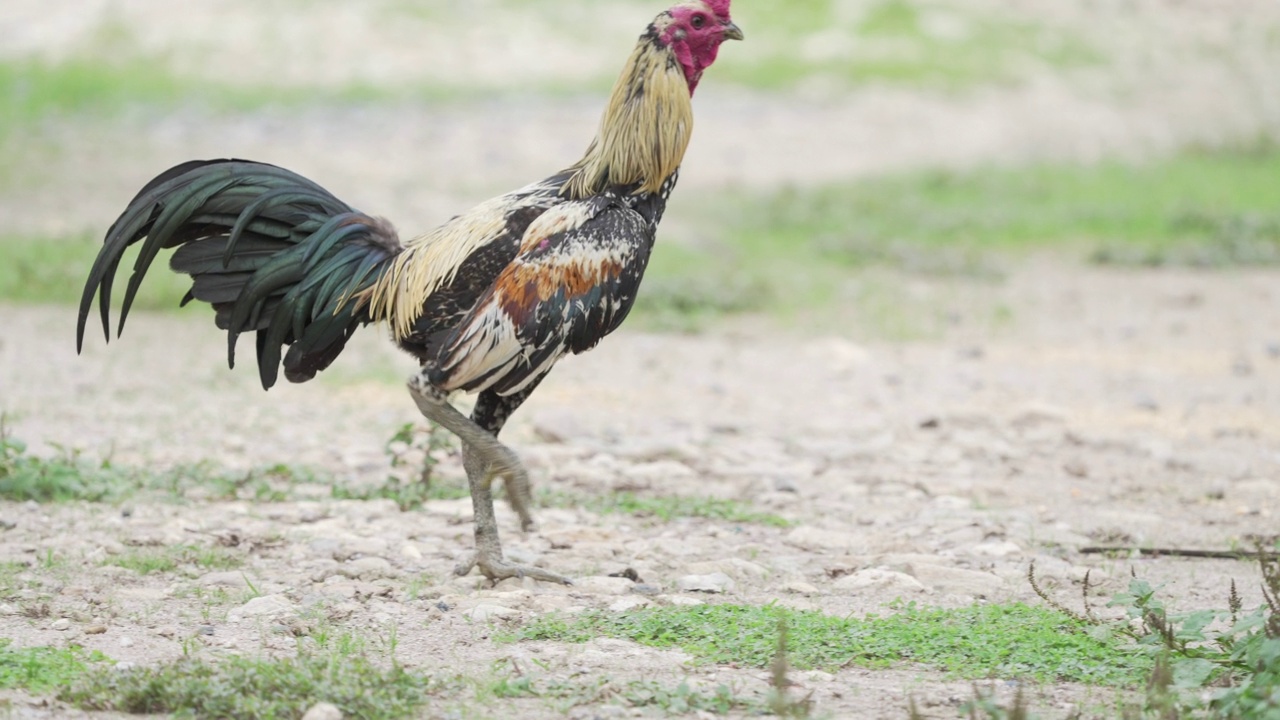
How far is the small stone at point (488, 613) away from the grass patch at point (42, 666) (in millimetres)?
1223

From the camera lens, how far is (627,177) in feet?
17.9

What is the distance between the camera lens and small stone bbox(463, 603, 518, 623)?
4922 millimetres

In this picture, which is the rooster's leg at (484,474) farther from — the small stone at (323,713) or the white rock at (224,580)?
the small stone at (323,713)

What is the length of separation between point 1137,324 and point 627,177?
676 centimetres

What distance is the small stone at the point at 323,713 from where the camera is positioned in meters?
3.90

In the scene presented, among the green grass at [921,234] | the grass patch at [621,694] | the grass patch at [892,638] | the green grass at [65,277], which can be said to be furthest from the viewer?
the green grass at [921,234]

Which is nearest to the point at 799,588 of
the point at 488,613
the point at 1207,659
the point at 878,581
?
the point at 878,581

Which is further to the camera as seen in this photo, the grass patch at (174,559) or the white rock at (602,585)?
the grass patch at (174,559)

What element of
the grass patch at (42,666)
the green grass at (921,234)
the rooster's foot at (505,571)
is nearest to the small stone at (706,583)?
the rooster's foot at (505,571)

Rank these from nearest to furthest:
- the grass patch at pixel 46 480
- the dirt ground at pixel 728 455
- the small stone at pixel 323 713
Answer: the small stone at pixel 323 713 → the dirt ground at pixel 728 455 → the grass patch at pixel 46 480

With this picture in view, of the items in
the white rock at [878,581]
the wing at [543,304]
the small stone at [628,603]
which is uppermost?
the wing at [543,304]

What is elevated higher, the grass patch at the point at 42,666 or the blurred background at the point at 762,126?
Result: the blurred background at the point at 762,126

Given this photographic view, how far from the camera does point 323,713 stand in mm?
3910

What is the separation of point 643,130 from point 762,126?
14693 millimetres
